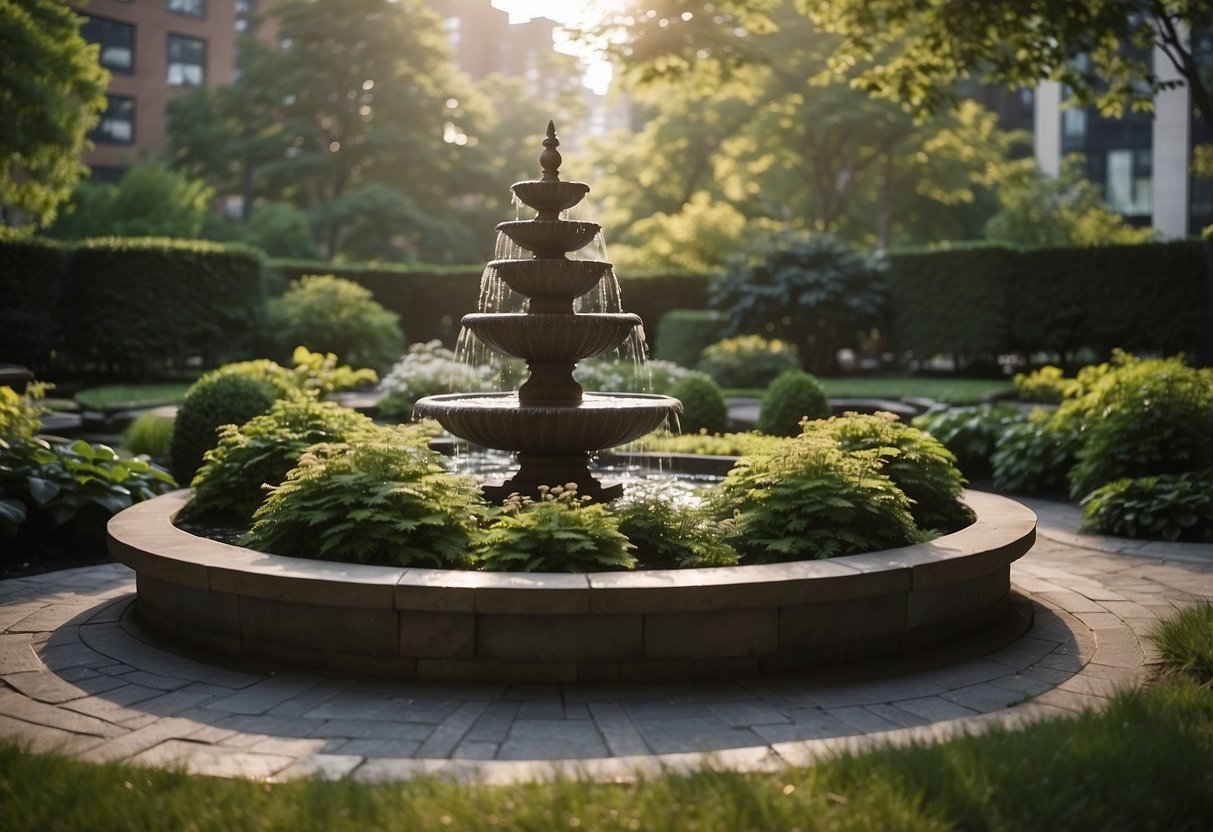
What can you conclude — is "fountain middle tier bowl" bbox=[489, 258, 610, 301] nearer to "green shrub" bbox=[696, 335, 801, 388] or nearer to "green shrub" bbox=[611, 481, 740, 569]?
"green shrub" bbox=[611, 481, 740, 569]

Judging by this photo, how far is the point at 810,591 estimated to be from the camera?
501cm

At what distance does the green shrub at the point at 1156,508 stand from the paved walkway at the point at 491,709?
10.2 feet

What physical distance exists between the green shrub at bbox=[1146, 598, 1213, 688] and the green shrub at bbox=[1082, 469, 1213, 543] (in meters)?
3.57

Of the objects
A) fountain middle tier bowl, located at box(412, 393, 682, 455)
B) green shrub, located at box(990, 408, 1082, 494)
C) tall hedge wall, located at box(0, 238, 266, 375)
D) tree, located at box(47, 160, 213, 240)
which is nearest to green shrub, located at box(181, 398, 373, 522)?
fountain middle tier bowl, located at box(412, 393, 682, 455)

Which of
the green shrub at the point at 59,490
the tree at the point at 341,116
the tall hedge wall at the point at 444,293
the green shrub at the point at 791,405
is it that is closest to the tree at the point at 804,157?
the tall hedge wall at the point at 444,293

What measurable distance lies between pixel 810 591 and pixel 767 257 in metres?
20.5

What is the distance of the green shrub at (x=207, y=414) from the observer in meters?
10.0

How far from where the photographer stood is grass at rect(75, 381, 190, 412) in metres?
Answer: 16.0

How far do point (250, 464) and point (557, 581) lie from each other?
3611mm

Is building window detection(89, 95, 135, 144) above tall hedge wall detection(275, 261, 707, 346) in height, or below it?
above

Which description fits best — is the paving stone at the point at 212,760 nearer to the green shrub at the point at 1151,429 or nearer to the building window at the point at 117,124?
the green shrub at the point at 1151,429

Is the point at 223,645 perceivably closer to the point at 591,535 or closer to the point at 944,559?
the point at 591,535

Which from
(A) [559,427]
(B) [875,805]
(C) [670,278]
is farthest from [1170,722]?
(C) [670,278]

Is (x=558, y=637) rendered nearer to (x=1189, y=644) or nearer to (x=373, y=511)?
(x=373, y=511)
